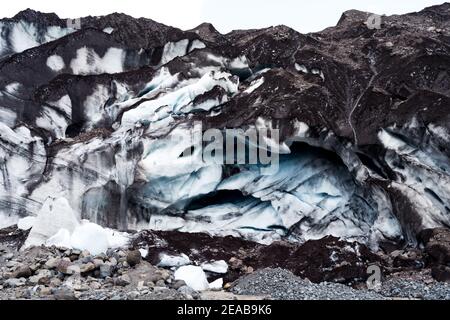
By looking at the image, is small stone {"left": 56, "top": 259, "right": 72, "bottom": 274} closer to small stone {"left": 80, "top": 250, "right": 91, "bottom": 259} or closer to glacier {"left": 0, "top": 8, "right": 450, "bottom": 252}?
small stone {"left": 80, "top": 250, "right": 91, "bottom": 259}

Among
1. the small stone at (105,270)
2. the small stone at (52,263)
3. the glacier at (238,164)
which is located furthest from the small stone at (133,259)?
the glacier at (238,164)

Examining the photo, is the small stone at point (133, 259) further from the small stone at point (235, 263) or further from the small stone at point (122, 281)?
the small stone at point (235, 263)

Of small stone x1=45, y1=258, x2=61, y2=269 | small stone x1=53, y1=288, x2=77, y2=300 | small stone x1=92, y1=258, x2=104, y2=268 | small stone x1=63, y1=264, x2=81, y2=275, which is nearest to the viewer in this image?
small stone x1=53, y1=288, x2=77, y2=300

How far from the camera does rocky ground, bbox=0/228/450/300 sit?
11.5 m

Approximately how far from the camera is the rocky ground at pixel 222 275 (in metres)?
11.5

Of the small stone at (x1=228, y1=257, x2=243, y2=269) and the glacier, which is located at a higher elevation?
the glacier

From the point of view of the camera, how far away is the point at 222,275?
1494 cm

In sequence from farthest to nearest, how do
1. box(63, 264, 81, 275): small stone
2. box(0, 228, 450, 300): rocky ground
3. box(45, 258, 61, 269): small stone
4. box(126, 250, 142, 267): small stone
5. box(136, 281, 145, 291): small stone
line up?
box(126, 250, 142, 267): small stone < box(45, 258, 61, 269): small stone < box(63, 264, 81, 275): small stone < box(0, 228, 450, 300): rocky ground < box(136, 281, 145, 291): small stone

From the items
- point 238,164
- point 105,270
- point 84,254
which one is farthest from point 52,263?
point 238,164

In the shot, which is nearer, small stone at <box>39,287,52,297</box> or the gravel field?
small stone at <box>39,287,52,297</box>

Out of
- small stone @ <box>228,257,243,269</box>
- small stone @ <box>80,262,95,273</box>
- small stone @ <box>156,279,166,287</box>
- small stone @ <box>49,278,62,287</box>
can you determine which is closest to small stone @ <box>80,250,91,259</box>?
small stone @ <box>80,262,95,273</box>

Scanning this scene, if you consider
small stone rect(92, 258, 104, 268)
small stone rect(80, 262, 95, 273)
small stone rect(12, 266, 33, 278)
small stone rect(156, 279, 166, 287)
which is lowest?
small stone rect(156, 279, 166, 287)
